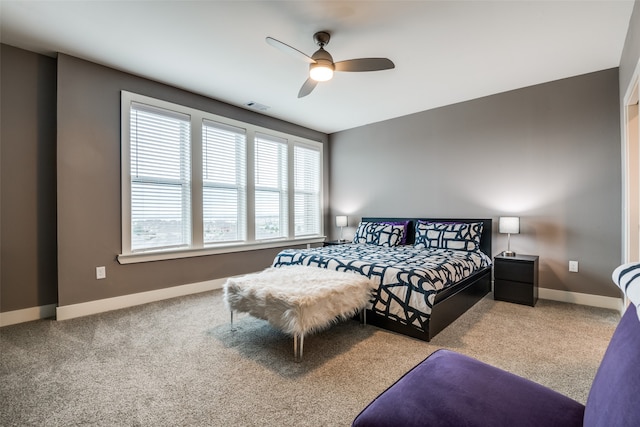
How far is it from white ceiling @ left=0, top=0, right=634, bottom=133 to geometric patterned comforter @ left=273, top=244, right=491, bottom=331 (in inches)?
82.0

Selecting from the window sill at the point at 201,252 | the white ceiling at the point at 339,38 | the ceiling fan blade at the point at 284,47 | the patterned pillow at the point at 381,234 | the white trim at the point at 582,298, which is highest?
the white ceiling at the point at 339,38

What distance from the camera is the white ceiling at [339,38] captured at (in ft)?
7.43

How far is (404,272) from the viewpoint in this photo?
2.51 metres

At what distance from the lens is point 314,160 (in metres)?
5.65

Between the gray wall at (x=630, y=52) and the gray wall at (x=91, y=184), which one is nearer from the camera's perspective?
the gray wall at (x=630, y=52)

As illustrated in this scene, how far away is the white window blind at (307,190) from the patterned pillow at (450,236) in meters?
2.18

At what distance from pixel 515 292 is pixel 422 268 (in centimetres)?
159

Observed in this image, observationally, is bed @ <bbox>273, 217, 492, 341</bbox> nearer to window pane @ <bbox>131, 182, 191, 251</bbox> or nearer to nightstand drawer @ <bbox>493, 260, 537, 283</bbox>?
nightstand drawer @ <bbox>493, 260, 537, 283</bbox>

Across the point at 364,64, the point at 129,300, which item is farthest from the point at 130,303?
the point at 364,64

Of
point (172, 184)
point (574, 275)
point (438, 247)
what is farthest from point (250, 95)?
point (574, 275)

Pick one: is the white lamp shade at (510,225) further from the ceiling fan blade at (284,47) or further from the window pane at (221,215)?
the window pane at (221,215)

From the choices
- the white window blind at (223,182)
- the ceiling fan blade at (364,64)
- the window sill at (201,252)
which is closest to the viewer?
the ceiling fan blade at (364,64)

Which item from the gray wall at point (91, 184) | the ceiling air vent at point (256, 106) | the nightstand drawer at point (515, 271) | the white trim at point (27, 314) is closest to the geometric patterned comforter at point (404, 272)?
the nightstand drawer at point (515, 271)

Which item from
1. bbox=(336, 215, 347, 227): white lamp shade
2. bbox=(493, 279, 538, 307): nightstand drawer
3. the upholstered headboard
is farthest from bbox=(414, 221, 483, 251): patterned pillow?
bbox=(336, 215, 347, 227): white lamp shade
